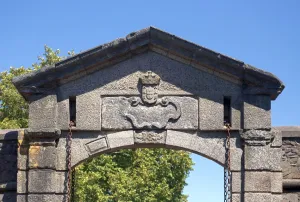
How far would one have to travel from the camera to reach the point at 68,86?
11047 millimetres

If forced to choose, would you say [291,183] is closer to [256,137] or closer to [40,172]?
[256,137]

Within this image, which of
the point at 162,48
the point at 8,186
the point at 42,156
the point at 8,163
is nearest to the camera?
Answer: the point at 42,156

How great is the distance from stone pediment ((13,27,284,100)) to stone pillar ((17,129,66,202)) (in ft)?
2.53

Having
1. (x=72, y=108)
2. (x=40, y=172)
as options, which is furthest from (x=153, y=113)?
(x=40, y=172)

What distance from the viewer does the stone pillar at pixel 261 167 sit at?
418 inches

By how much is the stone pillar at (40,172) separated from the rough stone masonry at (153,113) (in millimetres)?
17

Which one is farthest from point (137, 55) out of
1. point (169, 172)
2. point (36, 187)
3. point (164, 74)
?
point (169, 172)

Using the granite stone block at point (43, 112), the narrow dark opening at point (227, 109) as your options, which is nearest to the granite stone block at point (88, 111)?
the granite stone block at point (43, 112)

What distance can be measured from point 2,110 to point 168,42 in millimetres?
18365

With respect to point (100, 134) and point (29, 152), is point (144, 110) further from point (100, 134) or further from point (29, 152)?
point (29, 152)

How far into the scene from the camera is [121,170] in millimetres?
26781

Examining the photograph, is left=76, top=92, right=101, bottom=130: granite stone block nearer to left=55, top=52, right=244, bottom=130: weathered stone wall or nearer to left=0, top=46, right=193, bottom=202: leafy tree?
left=55, top=52, right=244, bottom=130: weathered stone wall

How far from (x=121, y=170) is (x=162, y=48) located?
53.4ft

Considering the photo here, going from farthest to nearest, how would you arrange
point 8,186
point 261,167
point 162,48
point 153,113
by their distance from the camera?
1. point 8,186
2. point 162,48
3. point 153,113
4. point 261,167
